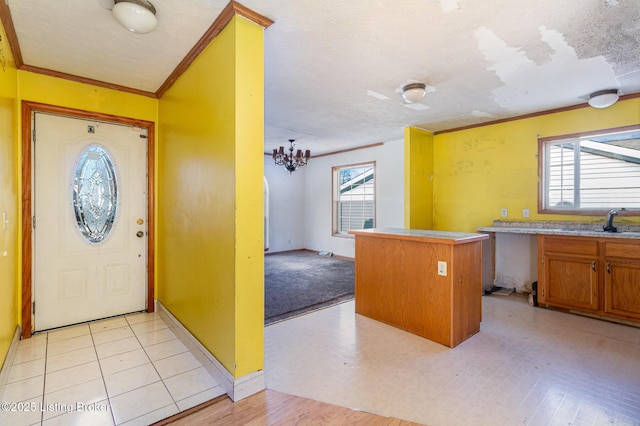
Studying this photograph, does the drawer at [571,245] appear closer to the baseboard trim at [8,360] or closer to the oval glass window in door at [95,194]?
the oval glass window in door at [95,194]

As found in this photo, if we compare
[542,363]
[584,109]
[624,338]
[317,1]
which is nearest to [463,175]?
[584,109]

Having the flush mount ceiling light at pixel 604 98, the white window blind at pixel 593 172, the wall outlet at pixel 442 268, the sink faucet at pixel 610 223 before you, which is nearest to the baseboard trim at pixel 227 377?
the wall outlet at pixel 442 268

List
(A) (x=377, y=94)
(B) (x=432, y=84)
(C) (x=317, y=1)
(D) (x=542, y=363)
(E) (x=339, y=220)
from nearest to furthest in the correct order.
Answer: (C) (x=317, y=1)
(D) (x=542, y=363)
(B) (x=432, y=84)
(A) (x=377, y=94)
(E) (x=339, y=220)

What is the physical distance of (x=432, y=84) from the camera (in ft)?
10.1

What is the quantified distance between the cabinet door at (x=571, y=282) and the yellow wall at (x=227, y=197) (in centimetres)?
338

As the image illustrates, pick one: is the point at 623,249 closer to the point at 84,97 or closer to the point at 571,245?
the point at 571,245

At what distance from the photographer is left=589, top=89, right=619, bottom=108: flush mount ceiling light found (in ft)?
10.3

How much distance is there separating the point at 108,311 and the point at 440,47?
159 inches

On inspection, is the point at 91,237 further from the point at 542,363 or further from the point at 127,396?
the point at 542,363

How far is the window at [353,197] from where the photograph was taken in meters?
6.52

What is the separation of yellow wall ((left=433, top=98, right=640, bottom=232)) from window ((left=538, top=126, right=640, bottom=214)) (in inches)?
3.8

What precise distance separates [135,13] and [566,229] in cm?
468

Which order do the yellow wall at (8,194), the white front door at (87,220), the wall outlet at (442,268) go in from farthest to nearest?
1. the white front door at (87,220)
2. the wall outlet at (442,268)
3. the yellow wall at (8,194)

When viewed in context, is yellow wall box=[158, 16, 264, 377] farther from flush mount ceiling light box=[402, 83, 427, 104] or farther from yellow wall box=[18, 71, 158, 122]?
flush mount ceiling light box=[402, 83, 427, 104]
